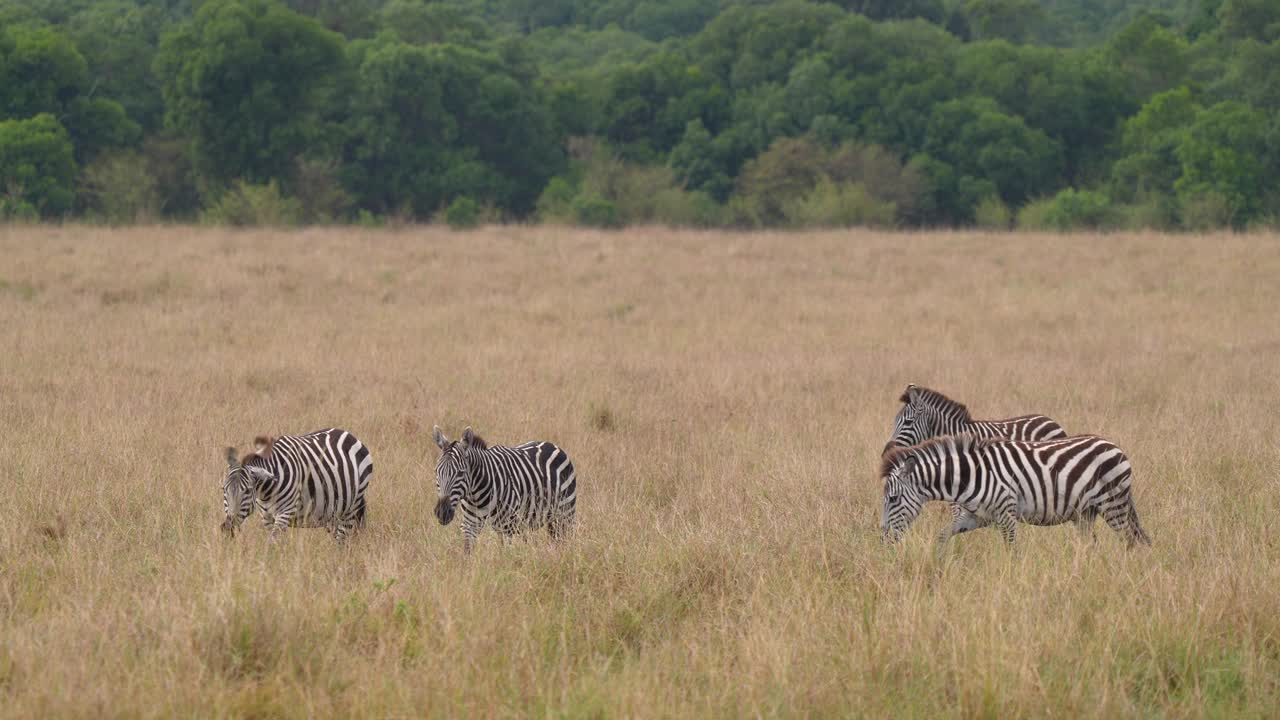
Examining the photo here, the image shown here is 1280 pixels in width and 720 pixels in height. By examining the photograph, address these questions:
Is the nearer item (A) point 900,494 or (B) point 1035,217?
(A) point 900,494

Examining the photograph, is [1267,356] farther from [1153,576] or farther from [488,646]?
[488,646]

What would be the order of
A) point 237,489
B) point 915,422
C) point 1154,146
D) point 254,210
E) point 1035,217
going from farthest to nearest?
point 1154,146 → point 1035,217 → point 254,210 → point 915,422 → point 237,489

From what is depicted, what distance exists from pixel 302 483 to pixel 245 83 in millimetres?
42657

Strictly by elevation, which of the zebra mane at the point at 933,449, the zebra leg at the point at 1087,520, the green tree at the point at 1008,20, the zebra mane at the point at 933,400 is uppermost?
the green tree at the point at 1008,20

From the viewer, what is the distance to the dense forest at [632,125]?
4459 centimetres

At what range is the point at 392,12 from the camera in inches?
2630

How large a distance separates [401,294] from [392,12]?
49959 millimetres

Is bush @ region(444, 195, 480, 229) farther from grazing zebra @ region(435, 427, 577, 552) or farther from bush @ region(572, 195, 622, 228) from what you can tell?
grazing zebra @ region(435, 427, 577, 552)

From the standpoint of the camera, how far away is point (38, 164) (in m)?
42.1

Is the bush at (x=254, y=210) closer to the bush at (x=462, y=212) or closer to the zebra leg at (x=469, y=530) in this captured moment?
the bush at (x=462, y=212)

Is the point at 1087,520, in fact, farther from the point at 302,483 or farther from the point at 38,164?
the point at 38,164

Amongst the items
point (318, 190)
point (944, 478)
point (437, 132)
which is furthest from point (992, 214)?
point (944, 478)

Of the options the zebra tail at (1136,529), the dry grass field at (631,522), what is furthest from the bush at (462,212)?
the zebra tail at (1136,529)

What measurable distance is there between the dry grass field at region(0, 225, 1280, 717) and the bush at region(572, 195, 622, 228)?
916 inches
